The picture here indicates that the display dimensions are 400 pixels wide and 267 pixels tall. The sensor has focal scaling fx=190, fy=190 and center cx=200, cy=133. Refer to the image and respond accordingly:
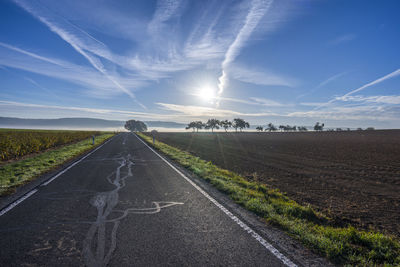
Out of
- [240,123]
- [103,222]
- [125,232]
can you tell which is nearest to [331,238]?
[125,232]

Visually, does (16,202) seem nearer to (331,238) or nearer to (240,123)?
(331,238)

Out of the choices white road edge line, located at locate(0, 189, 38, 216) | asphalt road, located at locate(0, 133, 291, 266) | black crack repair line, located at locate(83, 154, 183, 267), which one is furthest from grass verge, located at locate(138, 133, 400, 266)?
white road edge line, located at locate(0, 189, 38, 216)

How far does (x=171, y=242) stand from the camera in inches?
131

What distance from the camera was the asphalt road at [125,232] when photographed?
2.87 m

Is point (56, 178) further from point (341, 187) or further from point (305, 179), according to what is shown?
point (341, 187)

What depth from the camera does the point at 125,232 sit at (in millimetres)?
3615

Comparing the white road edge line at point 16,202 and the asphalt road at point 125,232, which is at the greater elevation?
the asphalt road at point 125,232

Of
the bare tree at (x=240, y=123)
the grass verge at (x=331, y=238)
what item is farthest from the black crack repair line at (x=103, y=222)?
the bare tree at (x=240, y=123)

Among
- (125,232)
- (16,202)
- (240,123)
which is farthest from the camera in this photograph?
(240,123)

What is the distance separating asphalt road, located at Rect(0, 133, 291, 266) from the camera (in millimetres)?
2869

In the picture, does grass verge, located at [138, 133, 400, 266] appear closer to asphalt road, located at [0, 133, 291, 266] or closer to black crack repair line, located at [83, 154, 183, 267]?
asphalt road, located at [0, 133, 291, 266]

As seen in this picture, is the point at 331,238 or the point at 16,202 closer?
the point at 331,238

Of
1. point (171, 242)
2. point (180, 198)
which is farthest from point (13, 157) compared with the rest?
point (171, 242)

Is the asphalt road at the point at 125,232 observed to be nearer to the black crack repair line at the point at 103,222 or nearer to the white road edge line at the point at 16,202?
the black crack repair line at the point at 103,222
